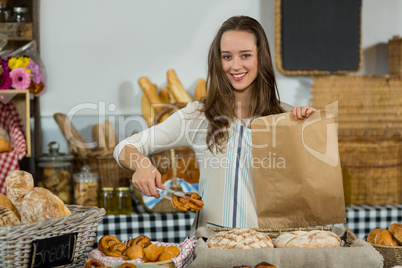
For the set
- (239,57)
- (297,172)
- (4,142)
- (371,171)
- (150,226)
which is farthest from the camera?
(371,171)

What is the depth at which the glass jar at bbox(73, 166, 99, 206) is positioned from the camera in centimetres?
251

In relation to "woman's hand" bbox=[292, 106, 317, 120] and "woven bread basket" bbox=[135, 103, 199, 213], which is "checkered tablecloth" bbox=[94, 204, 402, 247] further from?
"woman's hand" bbox=[292, 106, 317, 120]

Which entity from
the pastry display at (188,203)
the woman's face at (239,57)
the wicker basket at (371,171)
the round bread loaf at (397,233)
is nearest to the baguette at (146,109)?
the wicker basket at (371,171)

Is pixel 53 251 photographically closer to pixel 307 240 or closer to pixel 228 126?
pixel 307 240

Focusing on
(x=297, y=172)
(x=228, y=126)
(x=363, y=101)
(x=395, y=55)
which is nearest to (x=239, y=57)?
(x=228, y=126)

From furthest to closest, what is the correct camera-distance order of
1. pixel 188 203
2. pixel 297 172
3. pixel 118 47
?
1. pixel 118 47
2. pixel 297 172
3. pixel 188 203

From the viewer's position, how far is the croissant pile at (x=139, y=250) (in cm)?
104

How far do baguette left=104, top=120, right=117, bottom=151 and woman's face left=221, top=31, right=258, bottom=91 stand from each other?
1364 millimetres

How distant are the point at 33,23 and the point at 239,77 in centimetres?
173

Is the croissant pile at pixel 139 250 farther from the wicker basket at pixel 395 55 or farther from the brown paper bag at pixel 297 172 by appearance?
Answer: the wicker basket at pixel 395 55

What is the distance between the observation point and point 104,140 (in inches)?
111

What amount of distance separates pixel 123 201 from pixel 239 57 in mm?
1206

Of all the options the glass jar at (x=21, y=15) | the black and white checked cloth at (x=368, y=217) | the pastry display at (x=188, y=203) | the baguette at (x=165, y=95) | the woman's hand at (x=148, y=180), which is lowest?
the black and white checked cloth at (x=368, y=217)

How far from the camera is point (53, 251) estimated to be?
3.35ft
